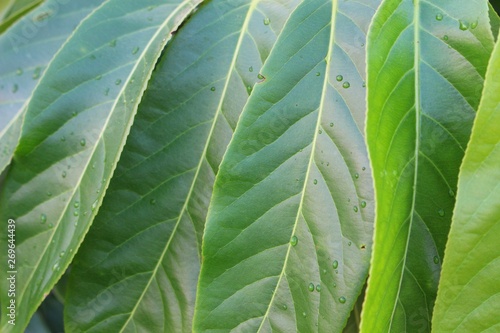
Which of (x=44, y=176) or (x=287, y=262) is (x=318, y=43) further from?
(x=44, y=176)

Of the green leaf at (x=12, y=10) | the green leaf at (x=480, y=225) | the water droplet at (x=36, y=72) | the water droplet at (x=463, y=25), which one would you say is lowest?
the green leaf at (x=480, y=225)

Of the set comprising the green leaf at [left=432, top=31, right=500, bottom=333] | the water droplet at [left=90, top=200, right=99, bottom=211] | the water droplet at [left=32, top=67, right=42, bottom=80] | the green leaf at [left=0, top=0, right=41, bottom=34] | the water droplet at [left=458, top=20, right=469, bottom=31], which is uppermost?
the green leaf at [left=0, top=0, right=41, bottom=34]

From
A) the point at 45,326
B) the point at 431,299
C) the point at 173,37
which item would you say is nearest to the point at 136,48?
the point at 173,37

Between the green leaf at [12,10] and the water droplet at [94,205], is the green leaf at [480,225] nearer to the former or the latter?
the water droplet at [94,205]

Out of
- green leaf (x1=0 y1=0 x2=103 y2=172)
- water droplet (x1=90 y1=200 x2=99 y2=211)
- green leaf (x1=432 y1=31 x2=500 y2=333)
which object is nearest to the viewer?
green leaf (x1=432 y1=31 x2=500 y2=333)

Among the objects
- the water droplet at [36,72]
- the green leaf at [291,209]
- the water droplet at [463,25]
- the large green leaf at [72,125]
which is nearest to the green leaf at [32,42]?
the water droplet at [36,72]

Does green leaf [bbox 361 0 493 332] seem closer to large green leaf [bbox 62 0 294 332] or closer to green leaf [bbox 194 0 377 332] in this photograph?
green leaf [bbox 194 0 377 332]

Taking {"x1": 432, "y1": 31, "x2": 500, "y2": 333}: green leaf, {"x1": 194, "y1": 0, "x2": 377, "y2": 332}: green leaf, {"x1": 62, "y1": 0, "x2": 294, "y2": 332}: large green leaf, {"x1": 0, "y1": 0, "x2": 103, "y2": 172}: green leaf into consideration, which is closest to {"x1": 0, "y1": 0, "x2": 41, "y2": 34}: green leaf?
{"x1": 0, "y1": 0, "x2": 103, "y2": 172}: green leaf
